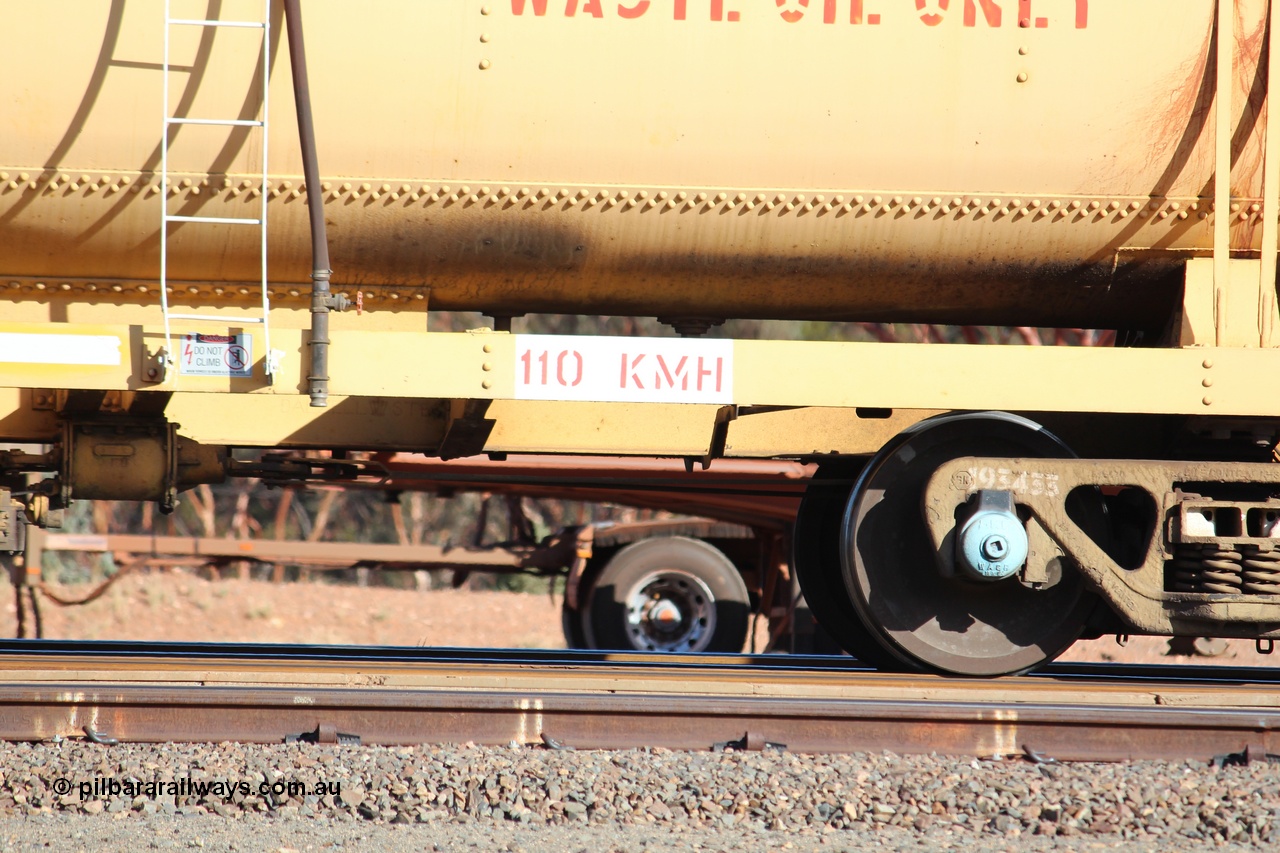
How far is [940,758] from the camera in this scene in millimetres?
4348

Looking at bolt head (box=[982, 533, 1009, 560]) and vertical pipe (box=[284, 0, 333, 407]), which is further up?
vertical pipe (box=[284, 0, 333, 407])

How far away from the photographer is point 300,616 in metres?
15.1

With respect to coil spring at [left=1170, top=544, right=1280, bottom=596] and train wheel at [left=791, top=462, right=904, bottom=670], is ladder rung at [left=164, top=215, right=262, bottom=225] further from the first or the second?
coil spring at [left=1170, top=544, right=1280, bottom=596]

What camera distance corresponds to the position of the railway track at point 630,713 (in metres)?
4.29

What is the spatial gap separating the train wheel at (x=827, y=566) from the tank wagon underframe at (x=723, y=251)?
0.75 m

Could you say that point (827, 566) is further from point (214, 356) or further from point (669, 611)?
point (214, 356)

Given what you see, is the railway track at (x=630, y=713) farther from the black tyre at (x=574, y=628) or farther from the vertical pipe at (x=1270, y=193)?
the black tyre at (x=574, y=628)

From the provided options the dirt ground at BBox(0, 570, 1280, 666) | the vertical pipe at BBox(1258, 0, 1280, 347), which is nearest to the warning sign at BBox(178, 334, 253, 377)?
the vertical pipe at BBox(1258, 0, 1280, 347)

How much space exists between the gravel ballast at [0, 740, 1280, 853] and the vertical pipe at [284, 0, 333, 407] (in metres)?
1.30

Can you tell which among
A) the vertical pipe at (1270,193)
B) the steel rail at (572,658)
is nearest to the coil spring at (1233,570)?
the steel rail at (572,658)

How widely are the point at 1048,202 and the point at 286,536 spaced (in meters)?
17.5

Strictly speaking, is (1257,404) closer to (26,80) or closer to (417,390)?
(417,390)

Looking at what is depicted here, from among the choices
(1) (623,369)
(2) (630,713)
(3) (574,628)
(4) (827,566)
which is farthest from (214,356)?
(3) (574,628)

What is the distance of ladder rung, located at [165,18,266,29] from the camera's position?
446 cm
